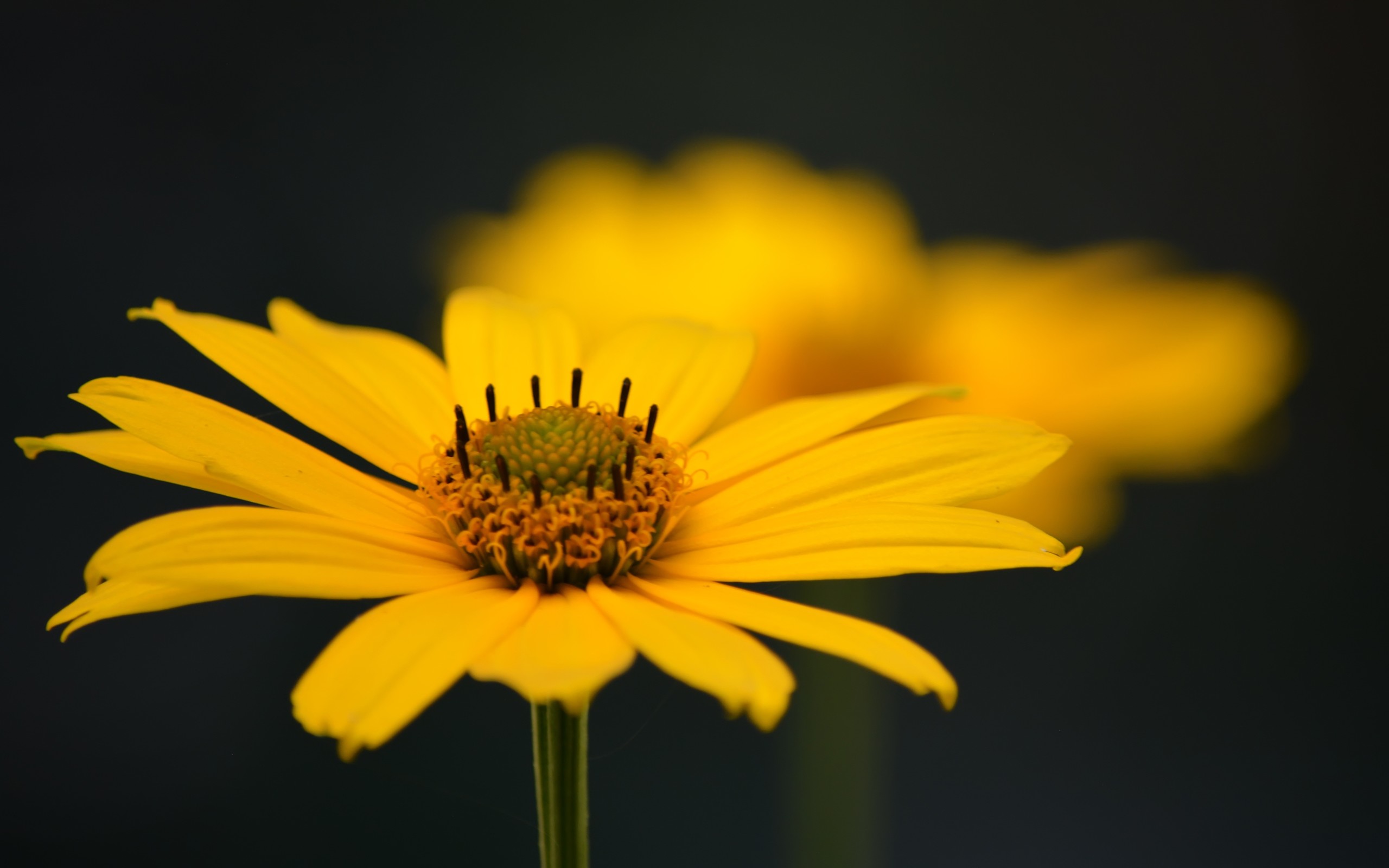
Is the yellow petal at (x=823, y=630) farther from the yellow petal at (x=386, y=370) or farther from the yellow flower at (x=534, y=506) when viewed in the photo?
the yellow petal at (x=386, y=370)

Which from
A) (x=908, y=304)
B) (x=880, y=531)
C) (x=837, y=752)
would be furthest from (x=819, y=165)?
(x=880, y=531)

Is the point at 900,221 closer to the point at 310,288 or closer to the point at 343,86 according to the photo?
the point at 310,288

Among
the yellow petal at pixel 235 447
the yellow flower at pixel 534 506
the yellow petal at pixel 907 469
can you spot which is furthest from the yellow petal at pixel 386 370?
the yellow petal at pixel 907 469

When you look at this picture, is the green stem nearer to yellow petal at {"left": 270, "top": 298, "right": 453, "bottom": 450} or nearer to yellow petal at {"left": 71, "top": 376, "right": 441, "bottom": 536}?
yellow petal at {"left": 71, "top": 376, "right": 441, "bottom": 536}

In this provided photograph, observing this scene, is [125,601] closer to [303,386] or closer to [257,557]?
[257,557]

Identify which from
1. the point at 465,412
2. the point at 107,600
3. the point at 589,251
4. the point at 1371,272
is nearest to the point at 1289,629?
the point at 1371,272

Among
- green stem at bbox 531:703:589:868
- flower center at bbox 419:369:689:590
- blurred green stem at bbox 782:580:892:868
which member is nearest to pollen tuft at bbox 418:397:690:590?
flower center at bbox 419:369:689:590
